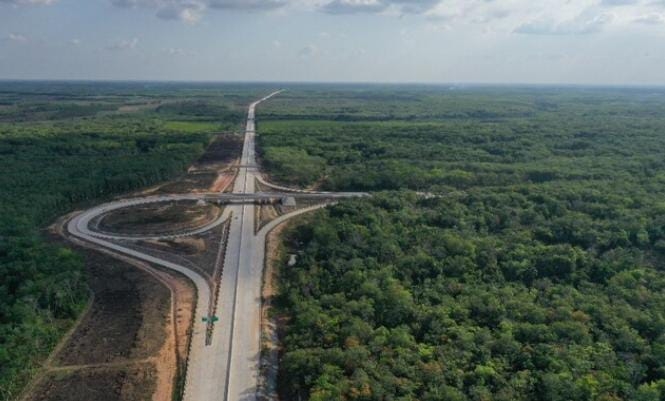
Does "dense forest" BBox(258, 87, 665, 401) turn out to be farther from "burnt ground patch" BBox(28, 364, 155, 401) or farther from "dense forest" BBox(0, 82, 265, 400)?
"dense forest" BBox(0, 82, 265, 400)

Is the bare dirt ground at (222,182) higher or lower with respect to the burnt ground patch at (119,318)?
higher

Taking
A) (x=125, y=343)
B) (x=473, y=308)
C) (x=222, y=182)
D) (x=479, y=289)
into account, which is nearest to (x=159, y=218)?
(x=222, y=182)

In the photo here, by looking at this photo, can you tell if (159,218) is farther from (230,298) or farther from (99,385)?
(99,385)

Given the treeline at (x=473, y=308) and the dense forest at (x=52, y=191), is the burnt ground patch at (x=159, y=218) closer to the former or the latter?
the dense forest at (x=52, y=191)

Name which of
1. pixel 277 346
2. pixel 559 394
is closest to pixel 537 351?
pixel 559 394

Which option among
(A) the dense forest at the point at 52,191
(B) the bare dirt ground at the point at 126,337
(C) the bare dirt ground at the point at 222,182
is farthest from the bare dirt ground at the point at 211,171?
(B) the bare dirt ground at the point at 126,337
